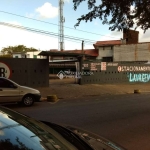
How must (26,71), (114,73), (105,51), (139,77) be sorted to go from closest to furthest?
(26,71) < (114,73) < (139,77) < (105,51)

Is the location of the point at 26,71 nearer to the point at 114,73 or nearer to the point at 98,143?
the point at 114,73

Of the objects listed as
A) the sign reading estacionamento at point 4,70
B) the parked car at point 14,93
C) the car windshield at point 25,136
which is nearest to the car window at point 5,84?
the parked car at point 14,93

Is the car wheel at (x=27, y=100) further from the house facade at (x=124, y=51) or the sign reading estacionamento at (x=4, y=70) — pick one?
the house facade at (x=124, y=51)

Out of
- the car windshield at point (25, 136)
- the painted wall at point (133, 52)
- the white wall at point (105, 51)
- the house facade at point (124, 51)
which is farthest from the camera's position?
the white wall at point (105, 51)

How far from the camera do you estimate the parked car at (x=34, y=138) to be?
2.09 metres

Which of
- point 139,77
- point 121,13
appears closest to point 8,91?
point 121,13

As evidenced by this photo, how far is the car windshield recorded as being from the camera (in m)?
2.08

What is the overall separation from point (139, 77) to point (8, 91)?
20.5 metres

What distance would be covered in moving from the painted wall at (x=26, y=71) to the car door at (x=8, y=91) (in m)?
6.40

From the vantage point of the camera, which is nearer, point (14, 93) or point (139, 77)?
point (14, 93)

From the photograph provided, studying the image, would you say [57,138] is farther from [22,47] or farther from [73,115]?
[22,47]

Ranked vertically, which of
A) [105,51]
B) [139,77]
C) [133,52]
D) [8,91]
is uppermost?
[105,51]

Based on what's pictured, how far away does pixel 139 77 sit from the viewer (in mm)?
28656

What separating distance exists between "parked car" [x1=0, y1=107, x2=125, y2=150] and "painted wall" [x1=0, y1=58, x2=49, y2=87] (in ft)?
50.1
